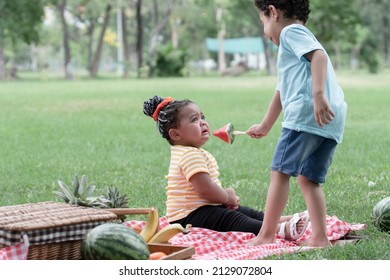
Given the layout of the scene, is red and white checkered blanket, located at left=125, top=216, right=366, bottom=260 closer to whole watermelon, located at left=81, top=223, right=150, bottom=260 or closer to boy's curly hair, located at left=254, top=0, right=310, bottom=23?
whole watermelon, located at left=81, top=223, right=150, bottom=260

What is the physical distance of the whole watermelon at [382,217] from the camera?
5090mm

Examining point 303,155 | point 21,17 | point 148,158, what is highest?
point 21,17

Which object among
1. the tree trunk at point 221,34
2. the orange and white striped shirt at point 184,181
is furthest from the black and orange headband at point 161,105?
the tree trunk at point 221,34

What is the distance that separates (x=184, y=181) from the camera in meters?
5.15

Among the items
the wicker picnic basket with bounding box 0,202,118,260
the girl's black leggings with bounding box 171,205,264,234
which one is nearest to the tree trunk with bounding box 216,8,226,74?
the girl's black leggings with bounding box 171,205,264,234

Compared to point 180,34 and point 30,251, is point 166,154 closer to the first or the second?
point 30,251

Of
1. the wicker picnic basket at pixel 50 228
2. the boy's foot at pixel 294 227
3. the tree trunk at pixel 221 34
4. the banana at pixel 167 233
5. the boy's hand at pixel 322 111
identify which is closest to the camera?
the wicker picnic basket at pixel 50 228

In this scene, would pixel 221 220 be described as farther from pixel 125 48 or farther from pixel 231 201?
pixel 125 48

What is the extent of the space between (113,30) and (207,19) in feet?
58.0

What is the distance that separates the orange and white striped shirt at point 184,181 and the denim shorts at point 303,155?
1.71 feet

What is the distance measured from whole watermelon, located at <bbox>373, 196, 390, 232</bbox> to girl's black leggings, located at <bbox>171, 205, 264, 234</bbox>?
72 cm

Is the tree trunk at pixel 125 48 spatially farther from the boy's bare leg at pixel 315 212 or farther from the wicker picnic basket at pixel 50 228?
the wicker picnic basket at pixel 50 228

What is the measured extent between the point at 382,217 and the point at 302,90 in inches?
38.7

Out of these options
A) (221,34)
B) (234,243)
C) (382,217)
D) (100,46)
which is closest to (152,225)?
(234,243)
